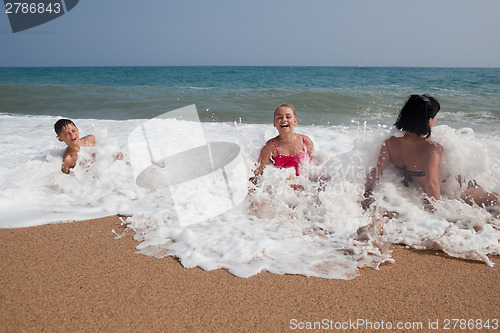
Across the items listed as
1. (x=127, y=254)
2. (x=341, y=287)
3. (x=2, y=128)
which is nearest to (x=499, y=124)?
(x=341, y=287)

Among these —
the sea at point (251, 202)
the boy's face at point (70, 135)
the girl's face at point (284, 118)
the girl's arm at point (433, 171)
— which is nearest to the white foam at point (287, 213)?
the sea at point (251, 202)

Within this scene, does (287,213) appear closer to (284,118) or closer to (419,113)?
(284,118)

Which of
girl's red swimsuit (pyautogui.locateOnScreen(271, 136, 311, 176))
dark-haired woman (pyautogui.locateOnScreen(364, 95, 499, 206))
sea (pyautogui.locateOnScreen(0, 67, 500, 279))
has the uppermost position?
dark-haired woman (pyautogui.locateOnScreen(364, 95, 499, 206))

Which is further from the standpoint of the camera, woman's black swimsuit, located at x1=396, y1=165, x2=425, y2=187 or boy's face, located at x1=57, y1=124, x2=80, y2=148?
boy's face, located at x1=57, y1=124, x2=80, y2=148

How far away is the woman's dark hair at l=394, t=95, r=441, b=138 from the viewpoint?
124 inches

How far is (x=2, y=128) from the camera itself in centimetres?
715

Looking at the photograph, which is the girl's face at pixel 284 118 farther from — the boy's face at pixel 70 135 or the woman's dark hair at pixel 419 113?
the boy's face at pixel 70 135

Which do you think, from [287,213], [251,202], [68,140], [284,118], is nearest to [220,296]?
[287,213]

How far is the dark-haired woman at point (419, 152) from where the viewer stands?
10.5ft

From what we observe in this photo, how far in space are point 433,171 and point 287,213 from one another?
4.49 ft

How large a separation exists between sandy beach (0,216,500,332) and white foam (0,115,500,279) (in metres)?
0.13

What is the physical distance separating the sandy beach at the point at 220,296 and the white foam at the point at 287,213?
13cm

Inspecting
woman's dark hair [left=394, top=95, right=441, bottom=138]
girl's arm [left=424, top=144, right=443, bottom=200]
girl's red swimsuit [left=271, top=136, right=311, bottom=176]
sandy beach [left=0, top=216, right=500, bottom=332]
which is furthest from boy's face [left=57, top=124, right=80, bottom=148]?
girl's arm [left=424, top=144, right=443, bottom=200]

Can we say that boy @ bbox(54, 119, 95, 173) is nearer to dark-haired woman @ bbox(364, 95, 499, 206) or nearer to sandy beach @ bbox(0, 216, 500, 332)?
sandy beach @ bbox(0, 216, 500, 332)
